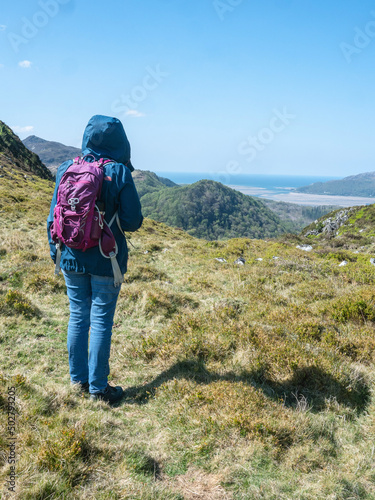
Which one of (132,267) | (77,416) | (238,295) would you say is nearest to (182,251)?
(132,267)

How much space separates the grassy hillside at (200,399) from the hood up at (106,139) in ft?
8.29

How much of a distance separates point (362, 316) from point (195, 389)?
354cm

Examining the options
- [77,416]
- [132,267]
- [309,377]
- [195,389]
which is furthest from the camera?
[132,267]

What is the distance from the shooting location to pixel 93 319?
10.1 feet

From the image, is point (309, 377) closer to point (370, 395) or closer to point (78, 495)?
point (370, 395)

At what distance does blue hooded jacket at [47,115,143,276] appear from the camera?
2895 millimetres

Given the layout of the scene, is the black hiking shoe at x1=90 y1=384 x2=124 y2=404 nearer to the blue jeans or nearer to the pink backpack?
the blue jeans

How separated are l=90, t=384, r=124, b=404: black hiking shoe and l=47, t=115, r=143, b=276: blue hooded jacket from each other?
1.34 meters

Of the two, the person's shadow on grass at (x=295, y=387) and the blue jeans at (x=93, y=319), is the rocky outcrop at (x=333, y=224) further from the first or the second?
the blue jeans at (x=93, y=319)

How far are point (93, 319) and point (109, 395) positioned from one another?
880mm

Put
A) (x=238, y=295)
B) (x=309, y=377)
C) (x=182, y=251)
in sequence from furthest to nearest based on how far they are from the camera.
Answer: (x=182, y=251)
(x=238, y=295)
(x=309, y=377)

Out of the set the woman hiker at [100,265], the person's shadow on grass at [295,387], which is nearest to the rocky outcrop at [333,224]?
the person's shadow on grass at [295,387]

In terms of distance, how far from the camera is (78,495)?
1.92 metres

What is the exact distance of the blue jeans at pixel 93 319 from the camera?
3.02 m
